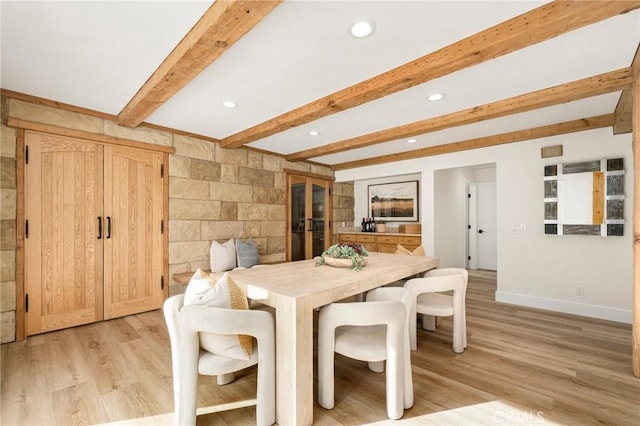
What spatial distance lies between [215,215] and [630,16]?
4325 millimetres

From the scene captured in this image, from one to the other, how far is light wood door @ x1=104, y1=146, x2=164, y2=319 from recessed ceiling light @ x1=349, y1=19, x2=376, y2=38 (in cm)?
297

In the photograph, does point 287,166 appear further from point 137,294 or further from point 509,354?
point 509,354

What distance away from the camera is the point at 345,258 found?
252 cm

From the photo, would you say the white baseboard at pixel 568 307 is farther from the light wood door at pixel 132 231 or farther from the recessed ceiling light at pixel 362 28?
Result: the light wood door at pixel 132 231

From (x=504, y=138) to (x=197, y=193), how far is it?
440 cm

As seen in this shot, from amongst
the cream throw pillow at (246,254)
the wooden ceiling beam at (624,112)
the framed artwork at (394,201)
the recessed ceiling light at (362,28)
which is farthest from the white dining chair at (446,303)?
the framed artwork at (394,201)

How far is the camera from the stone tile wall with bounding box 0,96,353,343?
2680 mm

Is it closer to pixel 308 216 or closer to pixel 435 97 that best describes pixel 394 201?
pixel 308 216

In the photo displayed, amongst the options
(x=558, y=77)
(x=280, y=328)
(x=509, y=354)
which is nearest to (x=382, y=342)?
(x=280, y=328)

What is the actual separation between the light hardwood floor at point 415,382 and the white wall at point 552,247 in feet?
1.83

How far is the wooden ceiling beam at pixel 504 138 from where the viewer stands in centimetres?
336

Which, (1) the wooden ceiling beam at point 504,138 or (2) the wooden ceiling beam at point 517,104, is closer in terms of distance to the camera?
(2) the wooden ceiling beam at point 517,104

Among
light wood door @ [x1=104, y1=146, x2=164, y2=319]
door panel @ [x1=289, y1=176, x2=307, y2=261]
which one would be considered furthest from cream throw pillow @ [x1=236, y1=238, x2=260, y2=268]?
door panel @ [x1=289, y1=176, x2=307, y2=261]

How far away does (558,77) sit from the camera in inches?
92.3
